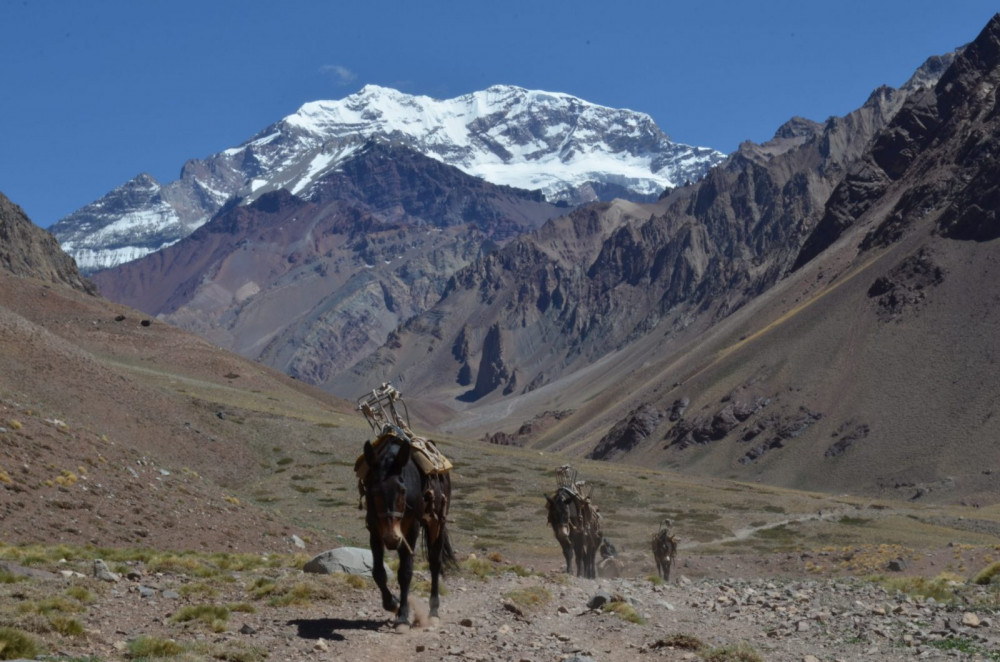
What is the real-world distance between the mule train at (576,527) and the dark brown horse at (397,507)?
19799 mm

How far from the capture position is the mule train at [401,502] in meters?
17.9

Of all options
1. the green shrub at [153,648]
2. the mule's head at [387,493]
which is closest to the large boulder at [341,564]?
the mule's head at [387,493]

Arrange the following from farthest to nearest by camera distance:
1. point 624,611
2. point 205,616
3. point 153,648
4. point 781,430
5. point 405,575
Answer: point 781,430 → point 624,611 → point 405,575 → point 205,616 → point 153,648

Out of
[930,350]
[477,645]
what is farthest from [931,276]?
[477,645]

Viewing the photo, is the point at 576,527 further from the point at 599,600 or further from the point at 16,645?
the point at 16,645

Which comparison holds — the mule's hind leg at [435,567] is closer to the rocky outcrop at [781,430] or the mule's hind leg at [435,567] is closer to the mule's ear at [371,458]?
the mule's ear at [371,458]

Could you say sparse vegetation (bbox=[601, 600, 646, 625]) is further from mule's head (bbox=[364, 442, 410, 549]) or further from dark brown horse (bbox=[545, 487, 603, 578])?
dark brown horse (bbox=[545, 487, 603, 578])

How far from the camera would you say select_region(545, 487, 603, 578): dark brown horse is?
1522 inches

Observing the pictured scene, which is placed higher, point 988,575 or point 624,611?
point 624,611

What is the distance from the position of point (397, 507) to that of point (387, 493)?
0.28 meters

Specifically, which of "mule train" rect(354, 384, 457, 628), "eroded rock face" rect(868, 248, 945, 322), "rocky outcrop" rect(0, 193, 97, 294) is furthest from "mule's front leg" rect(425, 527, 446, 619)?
"eroded rock face" rect(868, 248, 945, 322)

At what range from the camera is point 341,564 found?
78.6 feet

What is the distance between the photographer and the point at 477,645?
56.6ft

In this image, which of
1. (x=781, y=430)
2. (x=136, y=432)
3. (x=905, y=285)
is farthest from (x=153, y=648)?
(x=905, y=285)
